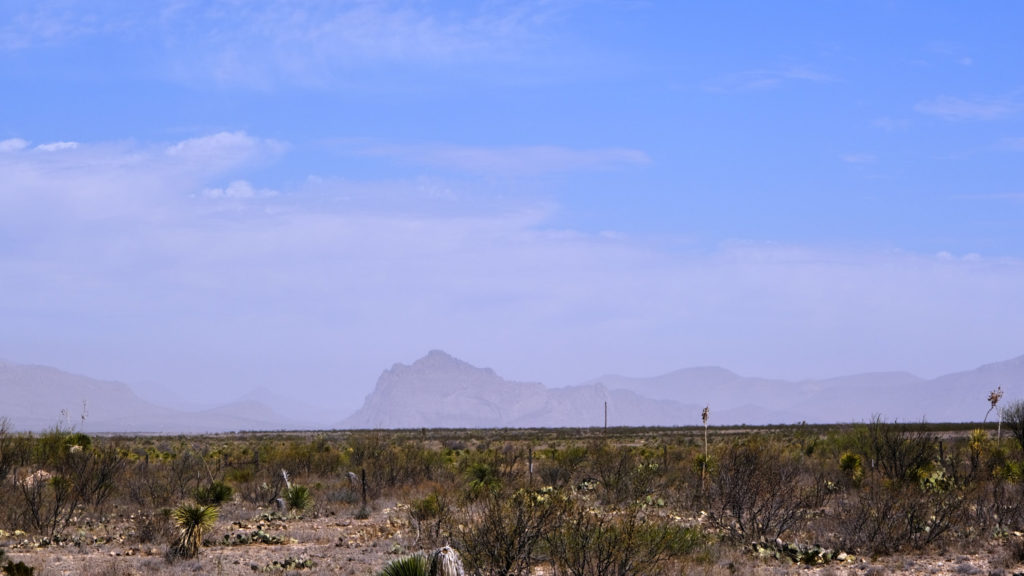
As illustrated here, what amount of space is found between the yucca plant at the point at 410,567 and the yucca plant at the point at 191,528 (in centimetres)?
752

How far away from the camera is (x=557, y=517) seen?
12109 mm

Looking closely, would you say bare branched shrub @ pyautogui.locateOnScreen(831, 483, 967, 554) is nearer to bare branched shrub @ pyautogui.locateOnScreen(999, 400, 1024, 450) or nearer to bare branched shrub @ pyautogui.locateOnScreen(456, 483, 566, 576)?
bare branched shrub @ pyautogui.locateOnScreen(456, 483, 566, 576)

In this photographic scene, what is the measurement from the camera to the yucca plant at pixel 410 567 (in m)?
9.73

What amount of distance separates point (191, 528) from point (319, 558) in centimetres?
232

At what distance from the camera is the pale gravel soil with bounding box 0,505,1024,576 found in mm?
14469

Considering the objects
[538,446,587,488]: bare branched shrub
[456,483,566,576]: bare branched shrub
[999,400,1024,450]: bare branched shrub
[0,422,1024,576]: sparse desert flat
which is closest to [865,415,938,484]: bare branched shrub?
[0,422,1024,576]: sparse desert flat

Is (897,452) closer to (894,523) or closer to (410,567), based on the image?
(894,523)

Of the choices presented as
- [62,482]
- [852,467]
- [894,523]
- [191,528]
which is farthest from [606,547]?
[852,467]

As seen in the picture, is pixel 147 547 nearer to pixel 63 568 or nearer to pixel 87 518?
pixel 63 568

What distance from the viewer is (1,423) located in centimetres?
2136

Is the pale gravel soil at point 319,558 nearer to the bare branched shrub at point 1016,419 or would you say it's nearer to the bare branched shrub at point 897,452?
the bare branched shrub at point 897,452

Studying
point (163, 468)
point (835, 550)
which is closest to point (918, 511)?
point (835, 550)

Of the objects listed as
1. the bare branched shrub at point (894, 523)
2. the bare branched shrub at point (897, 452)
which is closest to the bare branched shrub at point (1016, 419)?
the bare branched shrub at point (897, 452)

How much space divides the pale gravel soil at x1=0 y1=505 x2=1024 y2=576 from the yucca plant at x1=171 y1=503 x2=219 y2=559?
26 cm
